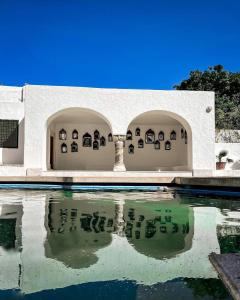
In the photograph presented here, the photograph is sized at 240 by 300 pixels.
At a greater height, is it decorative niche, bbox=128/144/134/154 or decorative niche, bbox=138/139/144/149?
Answer: decorative niche, bbox=138/139/144/149

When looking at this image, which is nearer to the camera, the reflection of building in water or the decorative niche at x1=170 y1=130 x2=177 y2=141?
the reflection of building in water

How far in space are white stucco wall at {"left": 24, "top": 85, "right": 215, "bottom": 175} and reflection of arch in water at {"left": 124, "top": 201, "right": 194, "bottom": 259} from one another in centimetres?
808

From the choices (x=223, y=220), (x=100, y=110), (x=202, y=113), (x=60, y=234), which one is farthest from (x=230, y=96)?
(x=60, y=234)

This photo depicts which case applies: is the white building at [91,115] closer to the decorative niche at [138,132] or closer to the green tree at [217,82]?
the decorative niche at [138,132]

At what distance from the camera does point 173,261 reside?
13.1 ft

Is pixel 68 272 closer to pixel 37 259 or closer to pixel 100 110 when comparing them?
pixel 37 259

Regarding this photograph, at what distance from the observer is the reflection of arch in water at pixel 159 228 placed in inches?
180

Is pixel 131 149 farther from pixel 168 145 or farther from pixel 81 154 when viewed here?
pixel 81 154

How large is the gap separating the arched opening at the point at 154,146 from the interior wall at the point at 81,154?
136cm

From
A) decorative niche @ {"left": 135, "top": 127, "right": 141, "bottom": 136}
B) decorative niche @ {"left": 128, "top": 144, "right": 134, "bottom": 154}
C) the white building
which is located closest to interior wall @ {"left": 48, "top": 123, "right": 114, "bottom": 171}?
the white building

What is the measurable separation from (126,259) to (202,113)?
1403 cm

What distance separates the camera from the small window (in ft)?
55.0

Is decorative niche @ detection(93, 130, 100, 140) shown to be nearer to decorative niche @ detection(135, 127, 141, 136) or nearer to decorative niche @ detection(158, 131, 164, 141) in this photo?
decorative niche @ detection(135, 127, 141, 136)

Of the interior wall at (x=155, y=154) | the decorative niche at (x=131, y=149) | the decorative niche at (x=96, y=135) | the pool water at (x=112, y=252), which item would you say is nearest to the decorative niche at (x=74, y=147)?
the decorative niche at (x=96, y=135)
